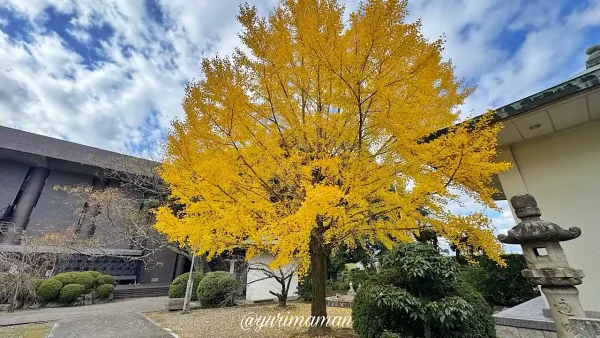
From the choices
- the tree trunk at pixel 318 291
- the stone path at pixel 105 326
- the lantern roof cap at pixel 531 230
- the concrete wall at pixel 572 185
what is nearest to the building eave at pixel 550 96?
the concrete wall at pixel 572 185

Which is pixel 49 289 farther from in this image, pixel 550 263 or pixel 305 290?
pixel 550 263

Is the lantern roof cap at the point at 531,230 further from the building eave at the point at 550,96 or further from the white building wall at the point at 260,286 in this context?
the white building wall at the point at 260,286

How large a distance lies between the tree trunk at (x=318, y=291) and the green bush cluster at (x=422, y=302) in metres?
0.96

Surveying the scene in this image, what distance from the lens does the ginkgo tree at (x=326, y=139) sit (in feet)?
12.0

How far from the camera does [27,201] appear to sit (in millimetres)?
18906

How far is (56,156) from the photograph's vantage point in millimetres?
19344

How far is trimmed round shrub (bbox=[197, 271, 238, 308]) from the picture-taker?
12.1 metres

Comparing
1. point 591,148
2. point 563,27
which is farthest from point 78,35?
point 591,148

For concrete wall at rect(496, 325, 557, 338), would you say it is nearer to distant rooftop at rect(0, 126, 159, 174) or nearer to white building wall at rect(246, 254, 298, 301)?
white building wall at rect(246, 254, 298, 301)

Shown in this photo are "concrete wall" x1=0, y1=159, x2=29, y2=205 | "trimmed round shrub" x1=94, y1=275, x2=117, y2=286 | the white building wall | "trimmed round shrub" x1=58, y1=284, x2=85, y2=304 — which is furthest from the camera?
"concrete wall" x1=0, y1=159, x2=29, y2=205

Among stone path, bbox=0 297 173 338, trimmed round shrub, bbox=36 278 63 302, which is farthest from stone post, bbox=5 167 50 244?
stone path, bbox=0 297 173 338

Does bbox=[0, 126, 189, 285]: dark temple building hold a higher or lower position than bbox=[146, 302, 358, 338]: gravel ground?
higher

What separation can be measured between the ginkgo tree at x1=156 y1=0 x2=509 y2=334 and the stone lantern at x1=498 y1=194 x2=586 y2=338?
40 cm

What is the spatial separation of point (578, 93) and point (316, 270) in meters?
5.38
